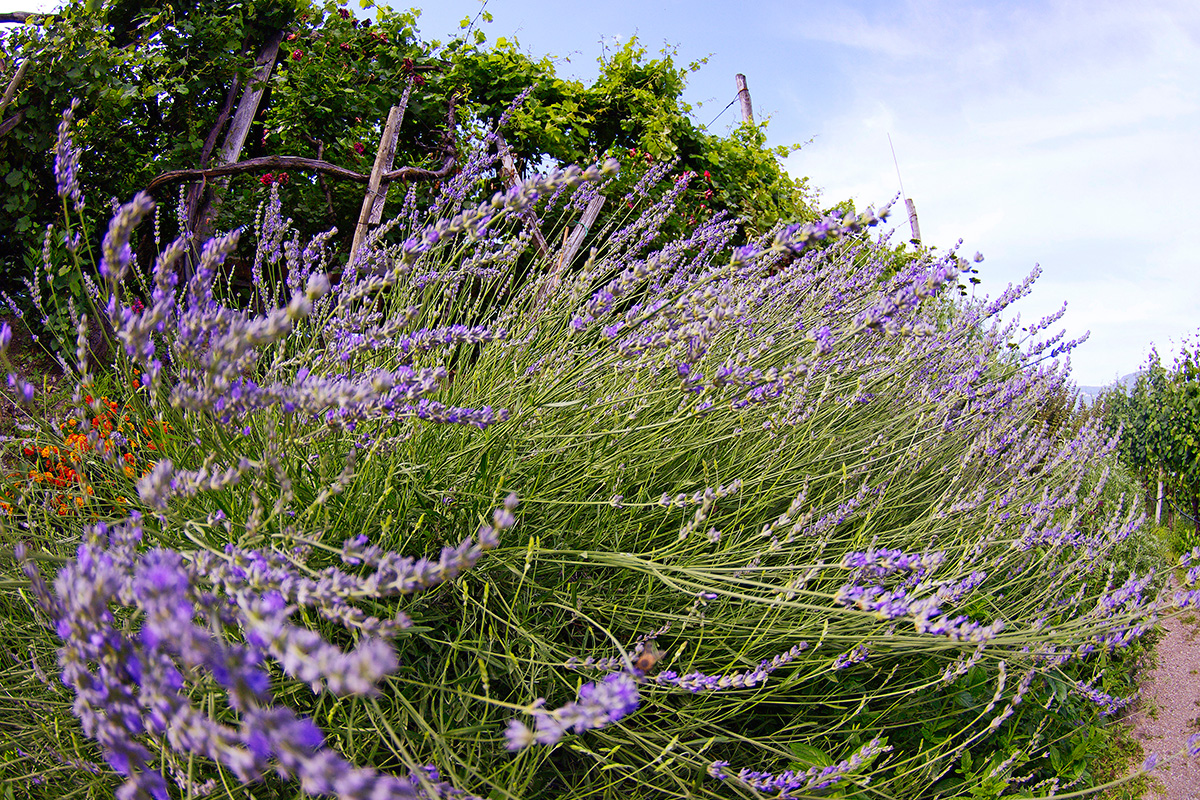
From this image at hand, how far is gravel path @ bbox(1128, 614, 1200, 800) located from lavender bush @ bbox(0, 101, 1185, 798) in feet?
2.36

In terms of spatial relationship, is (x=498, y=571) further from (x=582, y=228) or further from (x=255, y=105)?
(x=255, y=105)

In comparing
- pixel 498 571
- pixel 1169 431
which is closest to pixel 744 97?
pixel 1169 431

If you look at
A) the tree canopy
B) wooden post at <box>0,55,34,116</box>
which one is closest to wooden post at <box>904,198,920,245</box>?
the tree canopy

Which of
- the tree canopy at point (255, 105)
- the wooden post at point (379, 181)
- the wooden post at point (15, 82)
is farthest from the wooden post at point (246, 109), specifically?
the wooden post at point (379, 181)

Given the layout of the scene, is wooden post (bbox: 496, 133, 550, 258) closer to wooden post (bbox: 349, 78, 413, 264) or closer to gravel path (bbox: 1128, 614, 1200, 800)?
wooden post (bbox: 349, 78, 413, 264)

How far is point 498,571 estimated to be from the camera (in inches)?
54.4

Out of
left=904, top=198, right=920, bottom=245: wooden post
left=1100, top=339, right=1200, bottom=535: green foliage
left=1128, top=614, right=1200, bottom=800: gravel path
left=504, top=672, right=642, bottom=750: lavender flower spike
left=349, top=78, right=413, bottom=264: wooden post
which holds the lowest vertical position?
left=1128, top=614, right=1200, bottom=800: gravel path

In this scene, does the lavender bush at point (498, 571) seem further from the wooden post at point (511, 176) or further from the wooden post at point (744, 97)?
the wooden post at point (744, 97)

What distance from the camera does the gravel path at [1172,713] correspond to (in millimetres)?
2664

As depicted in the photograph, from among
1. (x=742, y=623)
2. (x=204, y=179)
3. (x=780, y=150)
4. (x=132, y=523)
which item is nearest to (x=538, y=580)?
(x=742, y=623)

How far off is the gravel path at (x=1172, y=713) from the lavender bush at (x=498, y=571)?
72cm

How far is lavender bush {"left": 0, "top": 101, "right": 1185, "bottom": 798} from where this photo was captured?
62 cm

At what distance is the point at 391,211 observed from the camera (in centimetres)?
446

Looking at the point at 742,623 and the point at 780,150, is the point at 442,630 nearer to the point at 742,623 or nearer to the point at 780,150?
the point at 742,623
